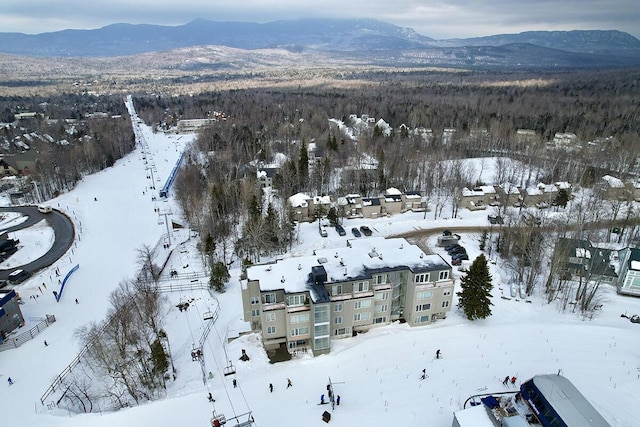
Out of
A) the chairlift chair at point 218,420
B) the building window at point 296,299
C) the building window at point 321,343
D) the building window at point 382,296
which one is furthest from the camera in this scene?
the building window at point 382,296

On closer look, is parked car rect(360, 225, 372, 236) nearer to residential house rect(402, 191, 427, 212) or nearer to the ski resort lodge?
residential house rect(402, 191, 427, 212)

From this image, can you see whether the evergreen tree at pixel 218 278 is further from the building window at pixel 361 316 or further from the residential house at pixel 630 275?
the residential house at pixel 630 275

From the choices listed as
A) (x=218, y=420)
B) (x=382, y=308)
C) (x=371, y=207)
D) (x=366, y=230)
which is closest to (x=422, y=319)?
(x=382, y=308)

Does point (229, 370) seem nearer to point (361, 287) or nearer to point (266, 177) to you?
point (361, 287)

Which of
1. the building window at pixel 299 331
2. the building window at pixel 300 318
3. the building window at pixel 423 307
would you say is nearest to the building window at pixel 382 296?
the building window at pixel 423 307

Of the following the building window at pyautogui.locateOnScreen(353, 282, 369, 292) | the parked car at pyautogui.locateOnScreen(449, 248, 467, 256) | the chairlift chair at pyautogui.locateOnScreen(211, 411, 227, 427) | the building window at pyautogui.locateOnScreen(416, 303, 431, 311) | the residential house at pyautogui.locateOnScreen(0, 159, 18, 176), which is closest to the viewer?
the chairlift chair at pyautogui.locateOnScreen(211, 411, 227, 427)

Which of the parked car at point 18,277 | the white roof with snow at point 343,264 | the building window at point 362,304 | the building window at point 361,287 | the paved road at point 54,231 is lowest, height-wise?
the paved road at point 54,231

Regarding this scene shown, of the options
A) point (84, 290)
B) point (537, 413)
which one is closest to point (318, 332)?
point (537, 413)

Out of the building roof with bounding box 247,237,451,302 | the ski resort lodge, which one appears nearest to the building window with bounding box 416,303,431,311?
the ski resort lodge
